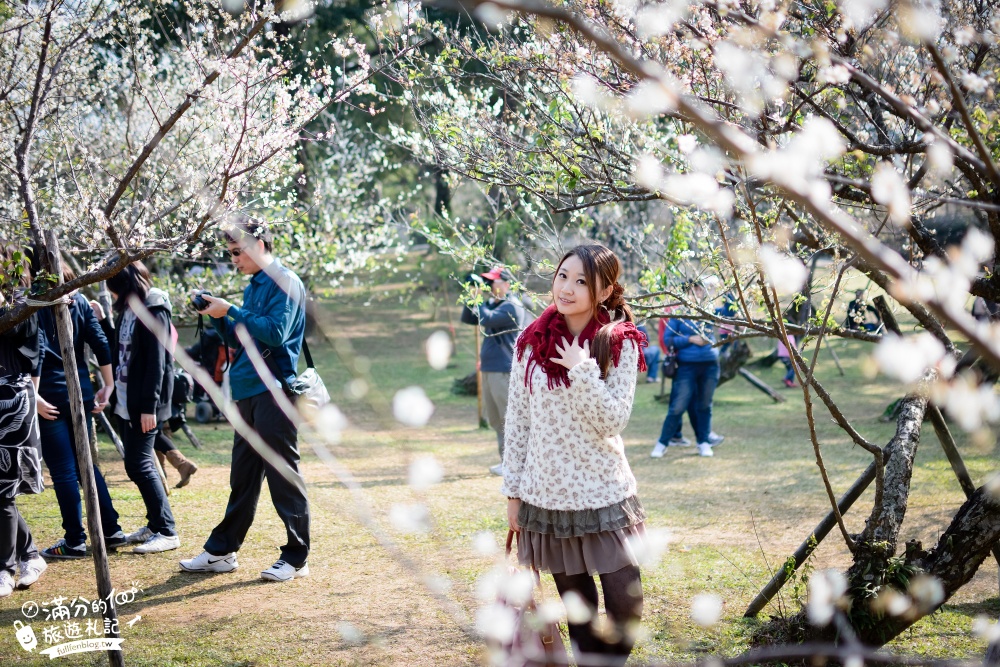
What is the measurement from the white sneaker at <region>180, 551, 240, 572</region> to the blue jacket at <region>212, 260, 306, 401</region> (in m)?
1.05

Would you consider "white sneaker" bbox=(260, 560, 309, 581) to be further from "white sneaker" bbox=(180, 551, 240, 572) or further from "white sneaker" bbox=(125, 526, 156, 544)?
"white sneaker" bbox=(125, 526, 156, 544)

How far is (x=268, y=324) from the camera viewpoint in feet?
15.1

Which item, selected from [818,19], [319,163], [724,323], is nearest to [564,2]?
[818,19]

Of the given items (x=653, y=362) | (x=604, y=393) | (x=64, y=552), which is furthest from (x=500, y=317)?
(x=653, y=362)

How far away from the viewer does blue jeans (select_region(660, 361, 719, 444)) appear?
9188mm

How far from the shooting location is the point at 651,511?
694 cm

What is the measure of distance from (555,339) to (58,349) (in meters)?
3.53

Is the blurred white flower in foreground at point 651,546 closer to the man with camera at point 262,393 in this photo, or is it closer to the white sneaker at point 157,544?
the man with camera at point 262,393

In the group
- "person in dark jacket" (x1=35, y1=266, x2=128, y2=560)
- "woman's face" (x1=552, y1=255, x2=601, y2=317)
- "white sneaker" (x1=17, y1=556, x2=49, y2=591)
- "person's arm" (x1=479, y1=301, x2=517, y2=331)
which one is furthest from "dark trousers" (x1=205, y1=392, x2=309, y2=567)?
"person's arm" (x1=479, y1=301, x2=517, y2=331)

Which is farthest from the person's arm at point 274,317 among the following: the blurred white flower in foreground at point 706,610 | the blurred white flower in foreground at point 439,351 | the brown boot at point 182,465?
the blurred white flower in foreground at point 439,351

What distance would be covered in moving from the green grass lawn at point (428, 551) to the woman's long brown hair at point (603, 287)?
0.92 meters

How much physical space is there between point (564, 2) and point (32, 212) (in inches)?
104

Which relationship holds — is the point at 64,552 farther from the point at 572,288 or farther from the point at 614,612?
the point at 572,288

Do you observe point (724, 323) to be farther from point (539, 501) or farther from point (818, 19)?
point (539, 501)
